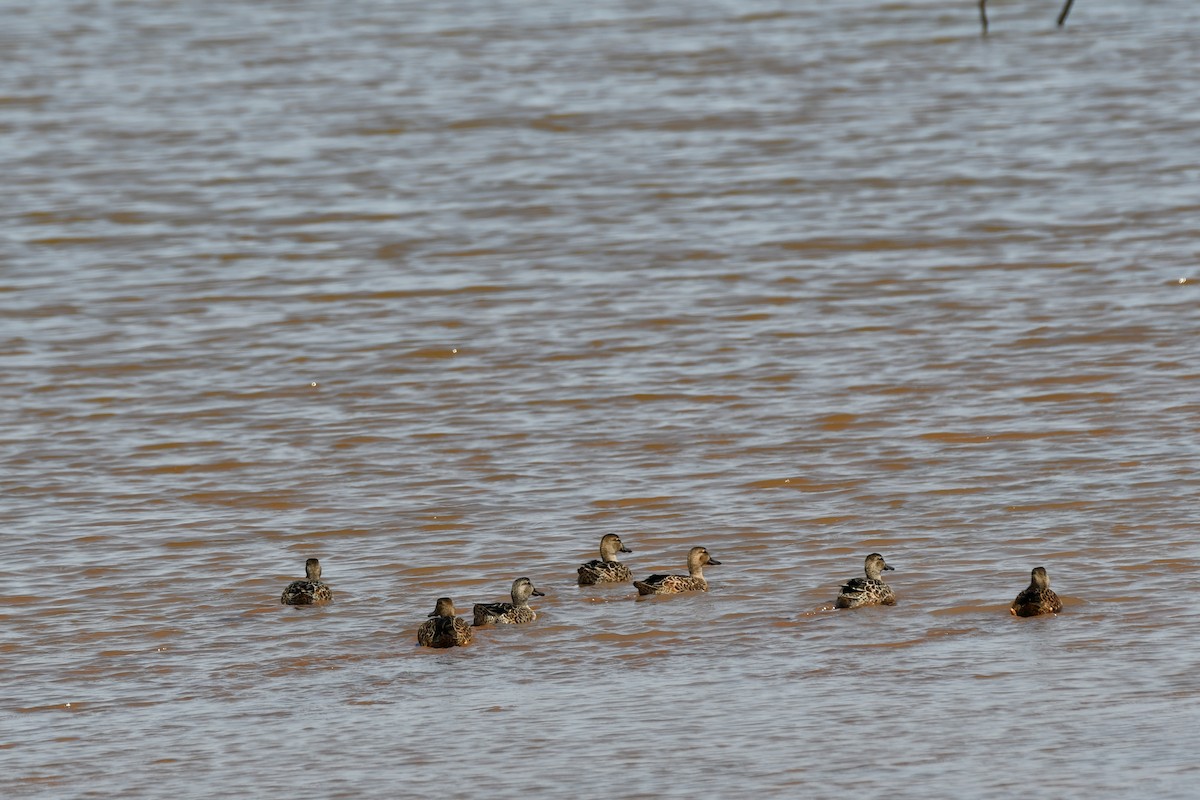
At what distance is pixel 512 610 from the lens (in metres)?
9.93

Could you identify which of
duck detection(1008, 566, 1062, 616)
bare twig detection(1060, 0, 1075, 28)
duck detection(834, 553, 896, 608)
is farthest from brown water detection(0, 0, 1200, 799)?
bare twig detection(1060, 0, 1075, 28)

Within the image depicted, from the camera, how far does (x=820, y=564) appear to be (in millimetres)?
10938

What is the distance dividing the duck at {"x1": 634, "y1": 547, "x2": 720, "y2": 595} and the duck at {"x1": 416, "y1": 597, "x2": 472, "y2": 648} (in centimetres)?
102

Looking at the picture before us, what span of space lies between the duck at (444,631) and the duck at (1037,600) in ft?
7.94

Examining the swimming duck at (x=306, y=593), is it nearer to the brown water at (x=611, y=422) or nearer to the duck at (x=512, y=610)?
the brown water at (x=611, y=422)

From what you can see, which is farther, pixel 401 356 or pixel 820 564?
pixel 401 356

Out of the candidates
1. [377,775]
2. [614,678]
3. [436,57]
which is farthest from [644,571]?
[436,57]

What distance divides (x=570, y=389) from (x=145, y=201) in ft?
28.8

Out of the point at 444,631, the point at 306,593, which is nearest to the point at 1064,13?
the point at 306,593

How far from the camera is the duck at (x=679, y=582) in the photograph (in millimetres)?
10375

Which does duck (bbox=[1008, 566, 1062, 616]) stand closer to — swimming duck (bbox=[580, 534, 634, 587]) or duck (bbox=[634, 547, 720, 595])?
duck (bbox=[634, 547, 720, 595])

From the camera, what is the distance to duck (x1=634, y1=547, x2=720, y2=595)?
34.0ft

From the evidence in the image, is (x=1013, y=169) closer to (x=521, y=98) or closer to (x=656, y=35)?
(x=521, y=98)

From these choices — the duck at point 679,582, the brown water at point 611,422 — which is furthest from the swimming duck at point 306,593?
the duck at point 679,582
